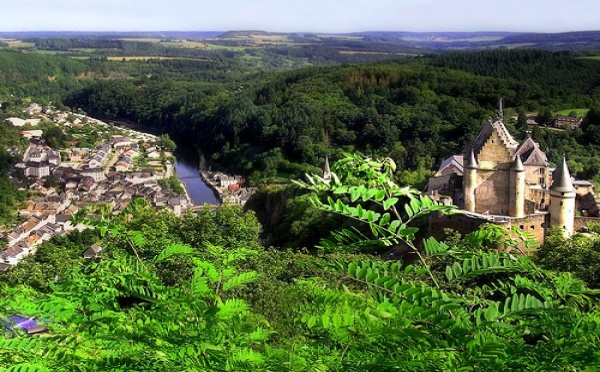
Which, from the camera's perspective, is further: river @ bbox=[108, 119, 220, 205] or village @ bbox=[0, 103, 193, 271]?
river @ bbox=[108, 119, 220, 205]

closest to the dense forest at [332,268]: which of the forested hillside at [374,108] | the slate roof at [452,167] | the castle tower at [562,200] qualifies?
the forested hillside at [374,108]

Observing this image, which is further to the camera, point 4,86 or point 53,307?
point 4,86

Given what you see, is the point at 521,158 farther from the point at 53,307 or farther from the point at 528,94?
the point at 528,94

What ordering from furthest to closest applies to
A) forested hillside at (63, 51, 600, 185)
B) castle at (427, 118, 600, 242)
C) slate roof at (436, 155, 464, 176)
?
forested hillside at (63, 51, 600, 185)
slate roof at (436, 155, 464, 176)
castle at (427, 118, 600, 242)

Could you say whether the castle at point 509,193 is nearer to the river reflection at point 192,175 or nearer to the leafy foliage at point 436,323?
the leafy foliage at point 436,323

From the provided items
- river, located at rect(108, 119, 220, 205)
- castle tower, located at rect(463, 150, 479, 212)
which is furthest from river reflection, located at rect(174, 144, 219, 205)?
castle tower, located at rect(463, 150, 479, 212)

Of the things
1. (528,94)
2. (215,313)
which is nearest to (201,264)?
(215,313)

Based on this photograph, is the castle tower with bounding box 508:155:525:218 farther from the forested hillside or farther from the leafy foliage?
the forested hillside
